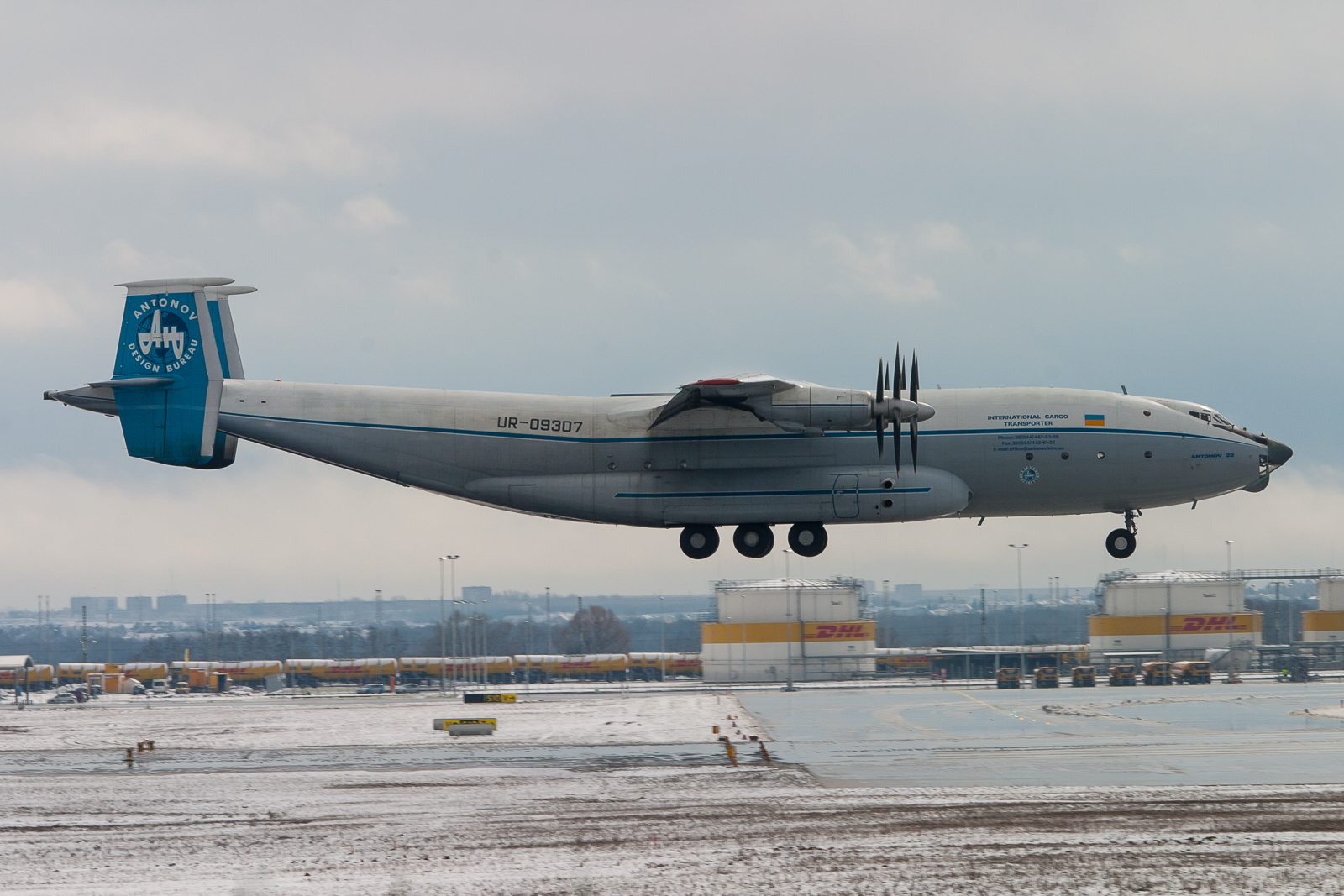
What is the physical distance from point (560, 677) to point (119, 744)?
76.3 metres

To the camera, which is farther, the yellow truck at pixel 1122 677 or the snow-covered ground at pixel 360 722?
the yellow truck at pixel 1122 677

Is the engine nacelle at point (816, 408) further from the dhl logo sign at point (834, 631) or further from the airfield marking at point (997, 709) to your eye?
the dhl logo sign at point (834, 631)

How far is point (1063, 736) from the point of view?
182 feet

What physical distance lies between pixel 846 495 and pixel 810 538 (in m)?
1.97

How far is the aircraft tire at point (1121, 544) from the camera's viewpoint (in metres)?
40.1

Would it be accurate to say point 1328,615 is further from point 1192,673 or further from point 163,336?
point 163,336

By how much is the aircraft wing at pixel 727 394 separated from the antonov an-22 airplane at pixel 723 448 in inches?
4.6

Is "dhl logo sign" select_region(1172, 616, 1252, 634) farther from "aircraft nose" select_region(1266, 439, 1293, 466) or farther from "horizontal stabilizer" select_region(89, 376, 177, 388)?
"horizontal stabilizer" select_region(89, 376, 177, 388)

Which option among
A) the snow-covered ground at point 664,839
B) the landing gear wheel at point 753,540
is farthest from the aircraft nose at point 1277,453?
the landing gear wheel at point 753,540

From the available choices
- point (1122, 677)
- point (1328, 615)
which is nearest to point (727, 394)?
point (1122, 677)

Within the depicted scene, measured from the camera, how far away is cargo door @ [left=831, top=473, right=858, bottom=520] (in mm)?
37906

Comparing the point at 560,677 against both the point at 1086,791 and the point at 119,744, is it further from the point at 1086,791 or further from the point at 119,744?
the point at 1086,791

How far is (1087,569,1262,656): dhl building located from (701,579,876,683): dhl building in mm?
23371

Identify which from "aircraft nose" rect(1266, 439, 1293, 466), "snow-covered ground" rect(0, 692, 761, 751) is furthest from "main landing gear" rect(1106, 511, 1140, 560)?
"snow-covered ground" rect(0, 692, 761, 751)
